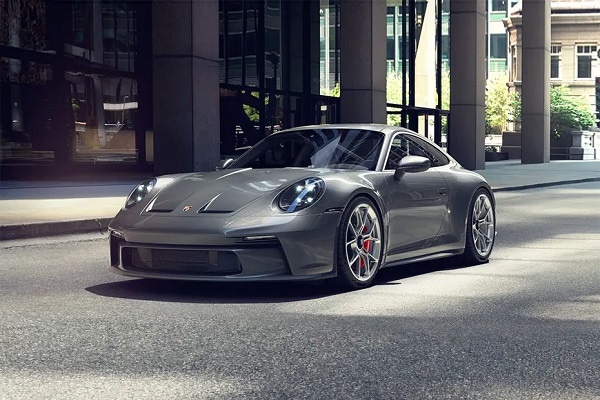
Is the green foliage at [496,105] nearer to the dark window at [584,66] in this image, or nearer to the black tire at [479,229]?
the dark window at [584,66]

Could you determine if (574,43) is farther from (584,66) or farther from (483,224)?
(483,224)

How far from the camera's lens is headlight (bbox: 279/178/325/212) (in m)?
7.73

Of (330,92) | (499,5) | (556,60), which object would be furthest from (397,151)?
(499,5)

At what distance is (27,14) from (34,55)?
44.8 inches

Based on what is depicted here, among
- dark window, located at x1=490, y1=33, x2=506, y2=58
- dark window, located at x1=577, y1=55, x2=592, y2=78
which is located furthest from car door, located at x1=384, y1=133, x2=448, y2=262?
dark window, located at x1=490, y1=33, x2=506, y2=58

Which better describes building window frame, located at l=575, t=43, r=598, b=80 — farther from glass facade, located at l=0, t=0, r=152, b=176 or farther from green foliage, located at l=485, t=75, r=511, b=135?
glass facade, located at l=0, t=0, r=152, b=176

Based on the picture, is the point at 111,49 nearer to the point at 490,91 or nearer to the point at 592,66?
the point at 592,66

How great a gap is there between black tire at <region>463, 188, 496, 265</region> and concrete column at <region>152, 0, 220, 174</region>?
10.8 metres

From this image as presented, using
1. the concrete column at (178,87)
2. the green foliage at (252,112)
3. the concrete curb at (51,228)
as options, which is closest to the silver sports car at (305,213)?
the concrete curb at (51,228)

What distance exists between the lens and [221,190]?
7.99m

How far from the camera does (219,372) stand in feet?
17.4

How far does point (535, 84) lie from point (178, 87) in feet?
93.8

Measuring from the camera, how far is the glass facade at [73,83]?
2575cm

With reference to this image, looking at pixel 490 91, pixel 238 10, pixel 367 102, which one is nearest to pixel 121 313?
pixel 367 102
